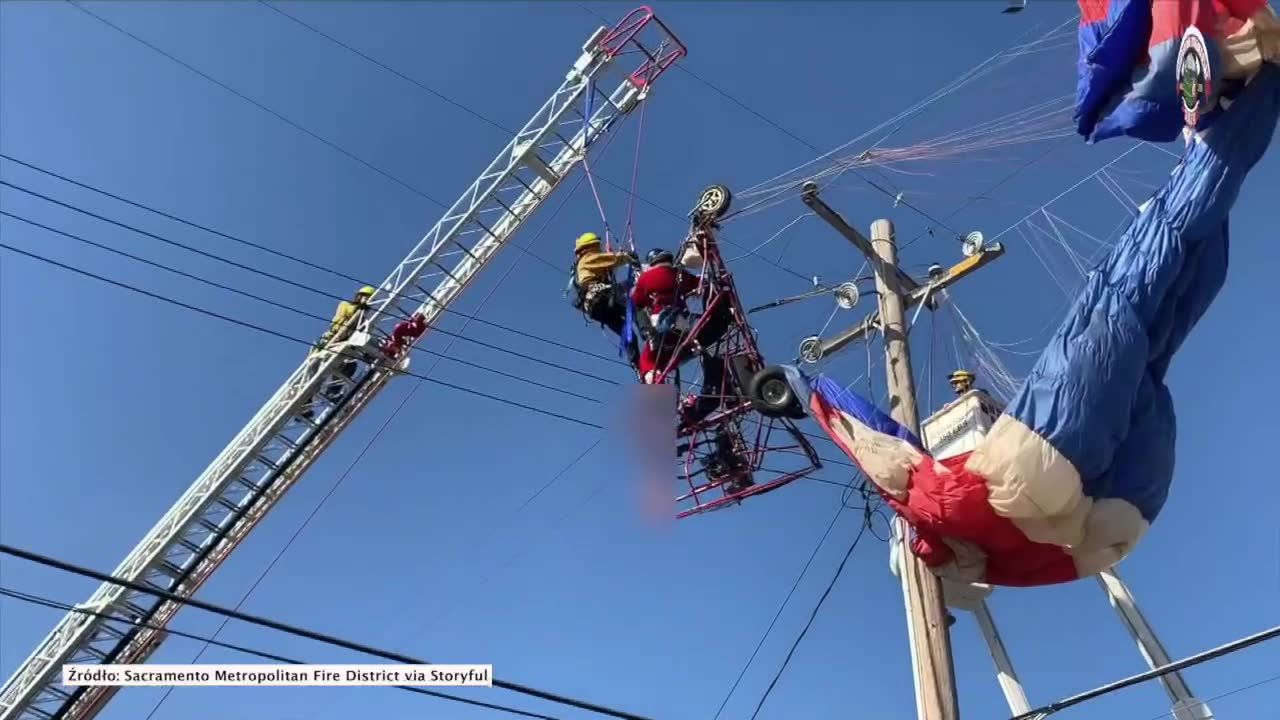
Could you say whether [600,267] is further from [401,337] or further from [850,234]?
[401,337]

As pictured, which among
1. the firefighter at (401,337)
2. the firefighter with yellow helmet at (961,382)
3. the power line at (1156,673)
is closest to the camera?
the power line at (1156,673)

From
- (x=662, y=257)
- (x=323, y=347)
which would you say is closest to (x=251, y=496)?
(x=323, y=347)

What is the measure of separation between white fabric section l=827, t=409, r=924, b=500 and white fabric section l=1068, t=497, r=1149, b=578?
159 cm

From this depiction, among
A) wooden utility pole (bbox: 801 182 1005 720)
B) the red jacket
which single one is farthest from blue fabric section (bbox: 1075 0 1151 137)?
the red jacket

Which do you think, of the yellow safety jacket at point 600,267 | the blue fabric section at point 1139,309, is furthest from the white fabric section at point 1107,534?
the yellow safety jacket at point 600,267

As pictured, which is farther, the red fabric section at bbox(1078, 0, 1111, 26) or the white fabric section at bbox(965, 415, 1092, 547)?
the red fabric section at bbox(1078, 0, 1111, 26)

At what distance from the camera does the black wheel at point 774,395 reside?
37.8ft

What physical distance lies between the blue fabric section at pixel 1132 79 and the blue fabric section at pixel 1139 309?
34cm

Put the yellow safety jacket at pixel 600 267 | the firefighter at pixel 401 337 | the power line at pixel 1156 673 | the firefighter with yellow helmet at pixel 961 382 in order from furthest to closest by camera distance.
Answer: the firefighter at pixel 401 337 → the firefighter with yellow helmet at pixel 961 382 → the yellow safety jacket at pixel 600 267 → the power line at pixel 1156 673

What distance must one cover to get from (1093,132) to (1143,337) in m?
2.11

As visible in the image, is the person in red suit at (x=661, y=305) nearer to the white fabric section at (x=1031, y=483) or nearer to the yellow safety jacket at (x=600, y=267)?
the yellow safety jacket at (x=600, y=267)

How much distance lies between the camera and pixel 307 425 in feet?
64.3

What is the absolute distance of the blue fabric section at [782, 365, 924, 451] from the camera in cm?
1012

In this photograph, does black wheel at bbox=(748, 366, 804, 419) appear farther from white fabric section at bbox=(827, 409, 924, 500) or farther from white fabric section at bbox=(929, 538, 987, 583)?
white fabric section at bbox=(929, 538, 987, 583)
